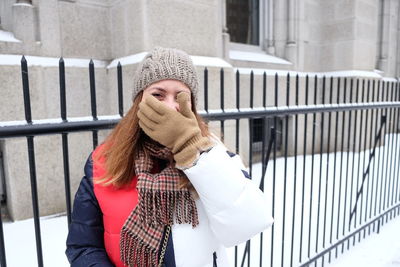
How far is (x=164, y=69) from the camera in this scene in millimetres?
1189

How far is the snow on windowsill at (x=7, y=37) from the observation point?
351cm

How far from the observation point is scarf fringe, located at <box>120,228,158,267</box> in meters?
1.09

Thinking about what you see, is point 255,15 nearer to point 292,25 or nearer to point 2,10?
point 292,25

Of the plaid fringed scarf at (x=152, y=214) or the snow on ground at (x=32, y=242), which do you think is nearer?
the plaid fringed scarf at (x=152, y=214)

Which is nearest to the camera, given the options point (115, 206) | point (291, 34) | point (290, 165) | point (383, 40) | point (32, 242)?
point (115, 206)

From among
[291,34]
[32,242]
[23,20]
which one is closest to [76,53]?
[23,20]

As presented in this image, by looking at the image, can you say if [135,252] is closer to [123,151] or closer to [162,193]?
[162,193]

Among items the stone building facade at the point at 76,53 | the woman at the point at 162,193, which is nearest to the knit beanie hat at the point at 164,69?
the woman at the point at 162,193

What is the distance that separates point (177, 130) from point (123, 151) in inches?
11.1

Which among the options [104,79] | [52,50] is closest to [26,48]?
[52,50]

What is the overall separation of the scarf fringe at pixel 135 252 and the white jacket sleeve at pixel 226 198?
0.80ft

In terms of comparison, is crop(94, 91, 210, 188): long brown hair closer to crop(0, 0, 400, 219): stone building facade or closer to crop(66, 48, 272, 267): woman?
crop(66, 48, 272, 267): woman

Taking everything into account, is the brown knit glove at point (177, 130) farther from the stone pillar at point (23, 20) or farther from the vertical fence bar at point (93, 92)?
the stone pillar at point (23, 20)

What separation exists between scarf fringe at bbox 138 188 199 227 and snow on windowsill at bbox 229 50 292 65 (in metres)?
5.38
